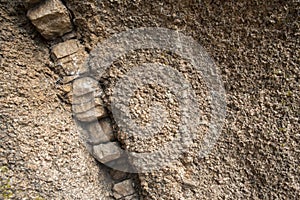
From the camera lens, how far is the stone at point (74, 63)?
0.76 m

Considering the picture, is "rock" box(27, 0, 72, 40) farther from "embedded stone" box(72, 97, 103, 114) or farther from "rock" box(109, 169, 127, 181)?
"rock" box(109, 169, 127, 181)

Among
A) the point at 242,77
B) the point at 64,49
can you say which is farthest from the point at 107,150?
the point at 242,77

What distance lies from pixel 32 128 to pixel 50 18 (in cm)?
31

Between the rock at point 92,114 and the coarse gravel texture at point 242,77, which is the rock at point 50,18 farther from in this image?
the rock at point 92,114

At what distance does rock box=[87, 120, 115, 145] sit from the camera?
798 mm

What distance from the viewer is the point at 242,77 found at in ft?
2.38

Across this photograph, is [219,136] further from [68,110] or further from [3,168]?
[3,168]

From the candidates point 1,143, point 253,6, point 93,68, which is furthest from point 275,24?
point 1,143

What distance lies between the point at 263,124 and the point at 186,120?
0.22 meters

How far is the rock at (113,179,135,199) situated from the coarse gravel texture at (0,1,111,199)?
7cm

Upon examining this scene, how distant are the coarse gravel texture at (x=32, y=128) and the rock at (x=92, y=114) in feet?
0.12

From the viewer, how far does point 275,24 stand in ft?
2.26

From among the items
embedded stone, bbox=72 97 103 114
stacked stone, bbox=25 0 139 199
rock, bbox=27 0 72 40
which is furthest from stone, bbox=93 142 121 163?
rock, bbox=27 0 72 40

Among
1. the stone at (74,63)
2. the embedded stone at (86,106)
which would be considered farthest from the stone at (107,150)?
the stone at (74,63)
